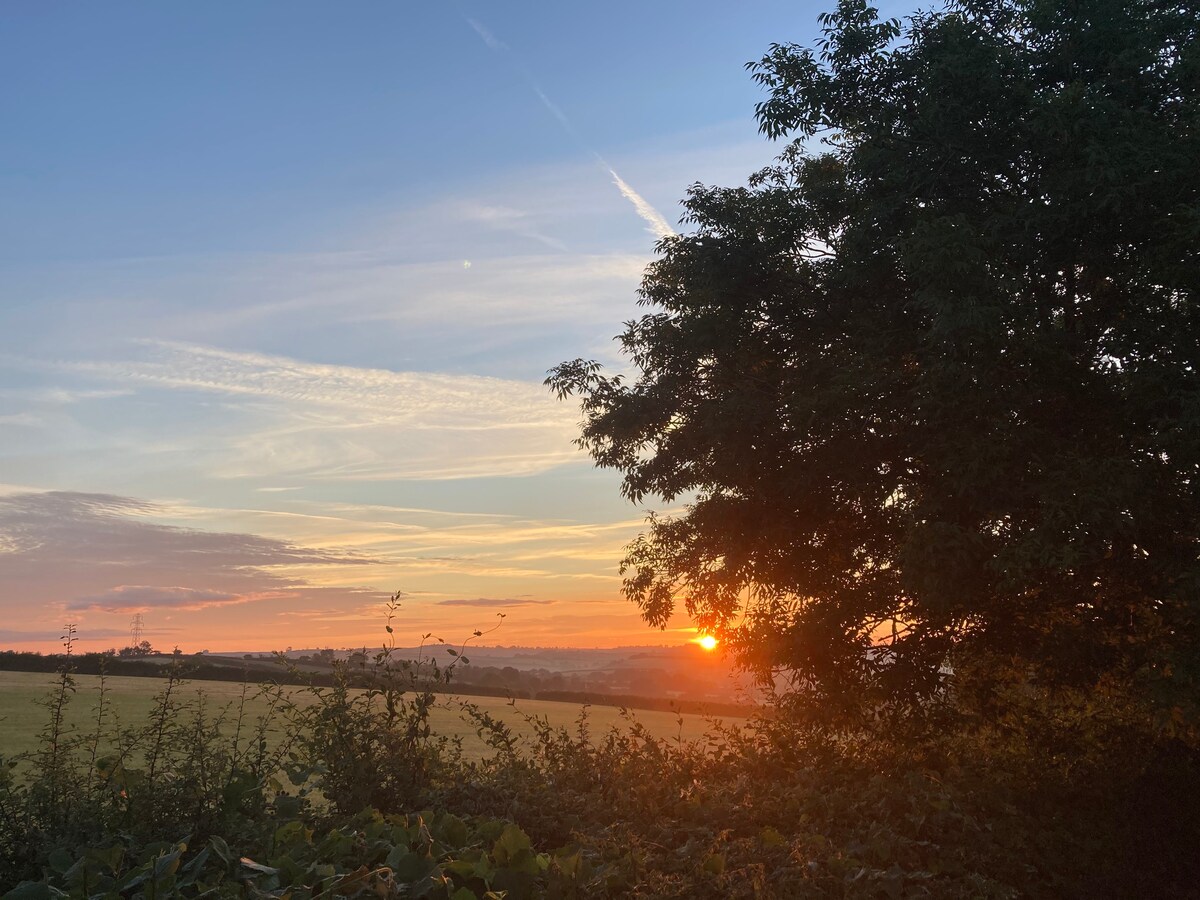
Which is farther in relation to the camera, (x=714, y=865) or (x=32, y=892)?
(x=714, y=865)

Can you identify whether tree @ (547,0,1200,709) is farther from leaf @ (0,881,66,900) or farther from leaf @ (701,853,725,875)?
leaf @ (0,881,66,900)

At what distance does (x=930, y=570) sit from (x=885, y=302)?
4.48m

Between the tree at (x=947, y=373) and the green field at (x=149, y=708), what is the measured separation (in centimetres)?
228

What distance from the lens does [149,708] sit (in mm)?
12594

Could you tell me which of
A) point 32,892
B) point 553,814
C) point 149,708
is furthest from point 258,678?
point 32,892

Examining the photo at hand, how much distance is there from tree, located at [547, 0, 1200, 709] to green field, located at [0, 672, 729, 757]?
228 cm

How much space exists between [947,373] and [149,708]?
11.2 meters

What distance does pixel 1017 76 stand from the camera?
13.6 m

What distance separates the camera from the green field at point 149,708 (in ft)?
33.9

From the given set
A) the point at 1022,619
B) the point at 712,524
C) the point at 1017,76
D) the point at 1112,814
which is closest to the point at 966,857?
the point at 1112,814

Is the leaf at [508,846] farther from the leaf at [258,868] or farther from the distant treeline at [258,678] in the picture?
the distant treeline at [258,678]

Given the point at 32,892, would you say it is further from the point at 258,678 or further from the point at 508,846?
the point at 258,678

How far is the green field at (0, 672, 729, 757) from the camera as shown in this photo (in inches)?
407

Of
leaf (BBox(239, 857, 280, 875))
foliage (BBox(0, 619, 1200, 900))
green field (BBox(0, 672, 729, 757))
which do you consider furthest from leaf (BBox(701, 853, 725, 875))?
green field (BBox(0, 672, 729, 757))
